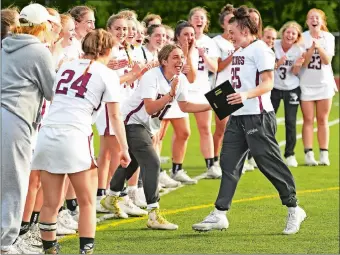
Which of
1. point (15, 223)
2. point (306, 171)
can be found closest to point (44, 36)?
point (15, 223)

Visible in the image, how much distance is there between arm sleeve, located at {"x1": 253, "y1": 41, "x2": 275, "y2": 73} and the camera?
Result: 955 cm

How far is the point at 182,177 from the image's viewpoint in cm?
1346

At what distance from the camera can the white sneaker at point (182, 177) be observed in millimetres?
13394

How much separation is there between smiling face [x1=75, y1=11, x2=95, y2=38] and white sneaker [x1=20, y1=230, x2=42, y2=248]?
8.52ft

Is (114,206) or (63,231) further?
(114,206)

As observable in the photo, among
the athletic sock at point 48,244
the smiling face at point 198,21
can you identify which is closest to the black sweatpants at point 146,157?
the athletic sock at point 48,244

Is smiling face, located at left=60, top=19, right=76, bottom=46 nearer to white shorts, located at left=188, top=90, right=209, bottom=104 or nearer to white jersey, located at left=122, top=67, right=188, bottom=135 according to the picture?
white jersey, located at left=122, top=67, right=188, bottom=135

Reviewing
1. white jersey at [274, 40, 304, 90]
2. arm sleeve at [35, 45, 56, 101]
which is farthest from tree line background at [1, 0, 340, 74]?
arm sleeve at [35, 45, 56, 101]

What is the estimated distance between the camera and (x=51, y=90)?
8086mm

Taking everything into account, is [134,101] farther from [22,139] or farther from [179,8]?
[179,8]

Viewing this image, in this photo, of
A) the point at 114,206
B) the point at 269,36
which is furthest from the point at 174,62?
the point at 269,36

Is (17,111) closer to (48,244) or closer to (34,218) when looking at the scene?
(48,244)

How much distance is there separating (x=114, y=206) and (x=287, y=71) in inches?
208

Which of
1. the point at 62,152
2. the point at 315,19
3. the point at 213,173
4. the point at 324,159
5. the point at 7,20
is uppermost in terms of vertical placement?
the point at 7,20
